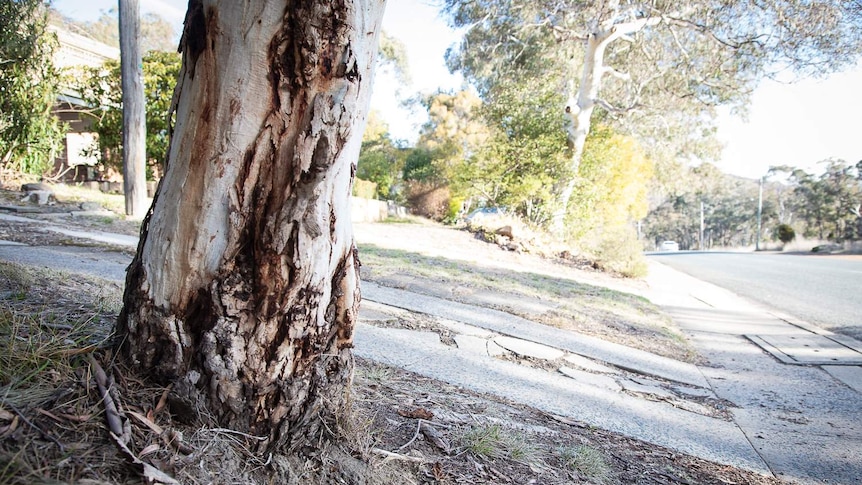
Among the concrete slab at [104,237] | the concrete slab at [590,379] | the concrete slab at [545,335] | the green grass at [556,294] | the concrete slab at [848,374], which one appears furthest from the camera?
the concrete slab at [104,237]

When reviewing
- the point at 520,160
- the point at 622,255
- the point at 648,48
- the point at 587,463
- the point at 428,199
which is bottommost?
the point at 587,463

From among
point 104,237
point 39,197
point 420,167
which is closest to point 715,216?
point 420,167

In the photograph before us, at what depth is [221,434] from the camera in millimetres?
1593

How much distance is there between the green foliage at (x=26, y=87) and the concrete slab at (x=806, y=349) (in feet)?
42.0

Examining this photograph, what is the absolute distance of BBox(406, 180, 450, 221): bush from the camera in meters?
21.9

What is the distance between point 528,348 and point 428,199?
1865 cm

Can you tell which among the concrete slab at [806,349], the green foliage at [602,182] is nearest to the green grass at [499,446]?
the concrete slab at [806,349]

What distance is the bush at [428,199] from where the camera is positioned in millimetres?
21891

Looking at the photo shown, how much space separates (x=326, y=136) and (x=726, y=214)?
85175 mm

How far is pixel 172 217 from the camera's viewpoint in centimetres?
166

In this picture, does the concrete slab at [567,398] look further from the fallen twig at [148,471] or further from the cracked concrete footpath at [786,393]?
the fallen twig at [148,471]

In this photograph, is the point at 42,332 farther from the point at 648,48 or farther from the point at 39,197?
the point at 648,48

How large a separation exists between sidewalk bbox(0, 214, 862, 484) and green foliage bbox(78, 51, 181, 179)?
7.23m

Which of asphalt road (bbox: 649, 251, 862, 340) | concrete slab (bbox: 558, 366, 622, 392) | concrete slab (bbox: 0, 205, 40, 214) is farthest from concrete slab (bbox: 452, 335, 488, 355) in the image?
concrete slab (bbox: 0, 205, 40, 214)
